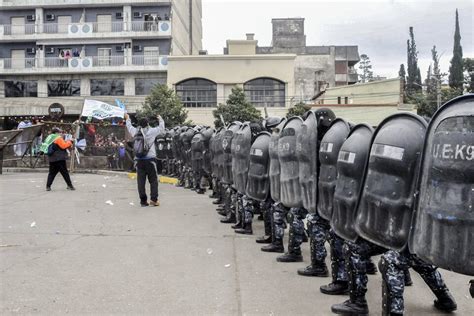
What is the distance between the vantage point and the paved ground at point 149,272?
4.42m

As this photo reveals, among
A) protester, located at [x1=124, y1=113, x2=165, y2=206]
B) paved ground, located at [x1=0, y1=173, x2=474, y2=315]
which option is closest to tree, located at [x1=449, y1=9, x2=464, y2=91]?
Result: protester, located at [x1=124, y1=113, x2=165, y2=206]

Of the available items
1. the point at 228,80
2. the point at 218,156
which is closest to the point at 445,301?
the point at 218,156

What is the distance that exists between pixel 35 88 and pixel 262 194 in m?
41.7

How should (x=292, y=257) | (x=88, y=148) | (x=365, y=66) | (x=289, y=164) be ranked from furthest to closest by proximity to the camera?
(x=365, y=66) → (x=88, y=148) → (x=292, y=257) → (x=289, y=164)

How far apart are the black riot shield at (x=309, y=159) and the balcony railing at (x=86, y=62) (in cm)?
3776

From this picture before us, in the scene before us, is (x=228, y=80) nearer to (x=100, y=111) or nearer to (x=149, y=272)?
(x=100, y=111)

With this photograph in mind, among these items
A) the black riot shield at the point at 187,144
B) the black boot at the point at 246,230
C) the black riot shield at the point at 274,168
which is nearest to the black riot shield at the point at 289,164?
the black riot shield at the point at 274,168

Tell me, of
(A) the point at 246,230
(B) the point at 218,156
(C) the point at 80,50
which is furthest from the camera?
(C) the point at 80,50

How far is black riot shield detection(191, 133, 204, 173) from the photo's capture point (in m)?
12.2

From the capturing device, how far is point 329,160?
4621mm

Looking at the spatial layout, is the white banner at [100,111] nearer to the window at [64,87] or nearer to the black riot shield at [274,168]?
the black riot shield at [274,168]

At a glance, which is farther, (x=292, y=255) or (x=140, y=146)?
(x=140, y=146)

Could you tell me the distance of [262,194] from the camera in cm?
667

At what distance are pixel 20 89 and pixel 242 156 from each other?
41673 mm
